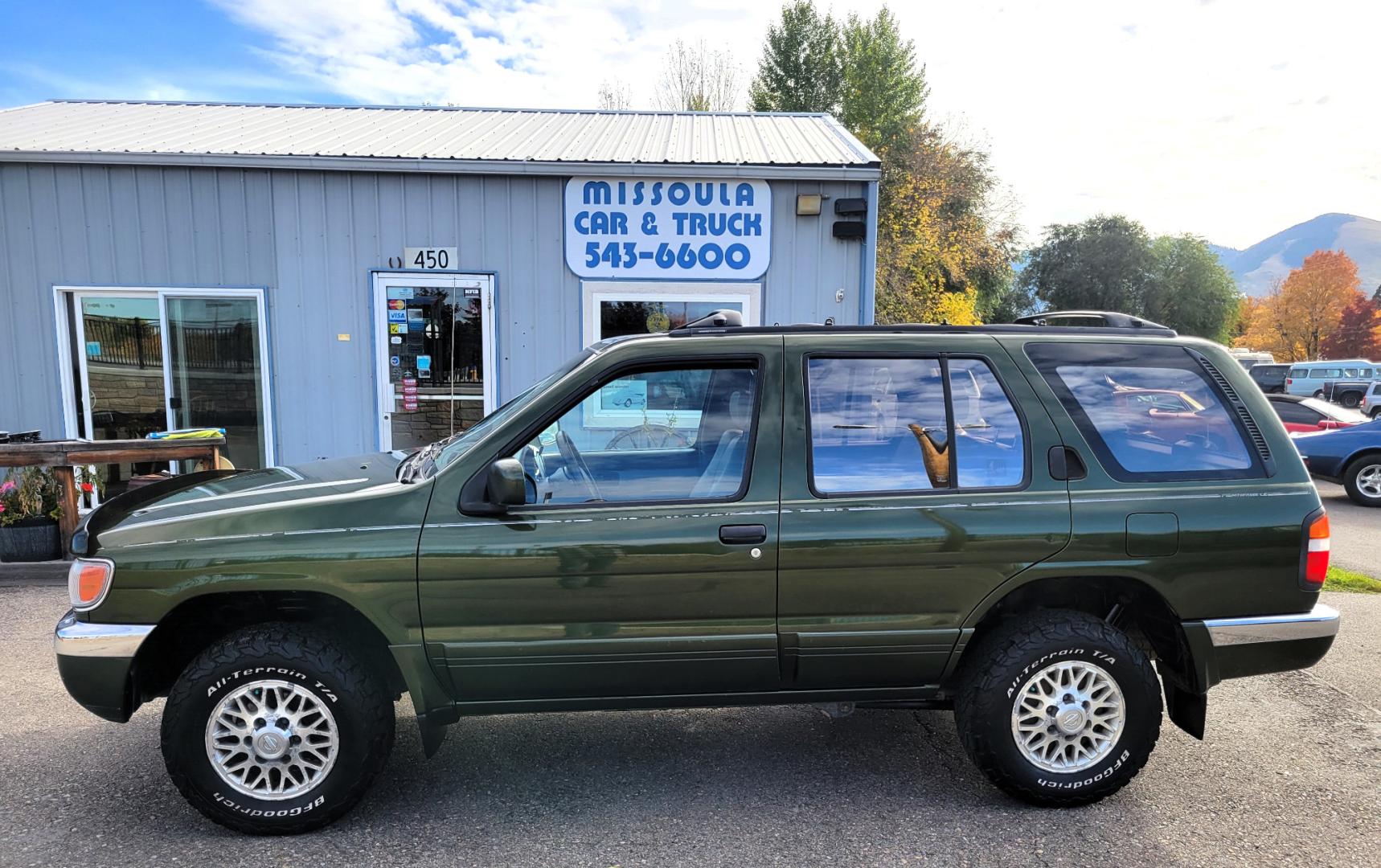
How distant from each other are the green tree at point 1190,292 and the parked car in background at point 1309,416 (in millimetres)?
38667

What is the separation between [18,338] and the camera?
307 inches

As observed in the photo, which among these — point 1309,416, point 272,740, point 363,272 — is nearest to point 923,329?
point 272,740

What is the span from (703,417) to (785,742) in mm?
1618

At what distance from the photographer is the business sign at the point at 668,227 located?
26.1 feet

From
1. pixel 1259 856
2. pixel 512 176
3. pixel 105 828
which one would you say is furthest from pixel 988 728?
pixel 512 176

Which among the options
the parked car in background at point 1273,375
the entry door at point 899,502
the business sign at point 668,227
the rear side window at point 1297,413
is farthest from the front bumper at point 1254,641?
the parked car in background at point 1273,375

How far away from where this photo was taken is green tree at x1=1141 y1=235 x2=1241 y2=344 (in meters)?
47.5

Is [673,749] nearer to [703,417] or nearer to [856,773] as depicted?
[856,773]

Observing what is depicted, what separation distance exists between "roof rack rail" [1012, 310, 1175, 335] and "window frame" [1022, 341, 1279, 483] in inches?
5.9

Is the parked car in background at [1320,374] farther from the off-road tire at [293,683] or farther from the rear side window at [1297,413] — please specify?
the off-road tire at [293,683]

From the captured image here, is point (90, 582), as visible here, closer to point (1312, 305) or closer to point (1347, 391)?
point (1347, 391)

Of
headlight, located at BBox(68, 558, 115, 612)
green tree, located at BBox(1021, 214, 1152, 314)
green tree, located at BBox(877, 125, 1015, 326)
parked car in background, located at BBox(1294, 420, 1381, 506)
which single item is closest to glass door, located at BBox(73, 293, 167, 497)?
headlight, located at BBox(68, 558, 115, 612)

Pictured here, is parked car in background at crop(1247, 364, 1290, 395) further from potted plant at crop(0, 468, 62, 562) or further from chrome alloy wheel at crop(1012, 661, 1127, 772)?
potted plant at crop(0, 468, 62, 562)

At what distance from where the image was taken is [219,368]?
26.5 feet
